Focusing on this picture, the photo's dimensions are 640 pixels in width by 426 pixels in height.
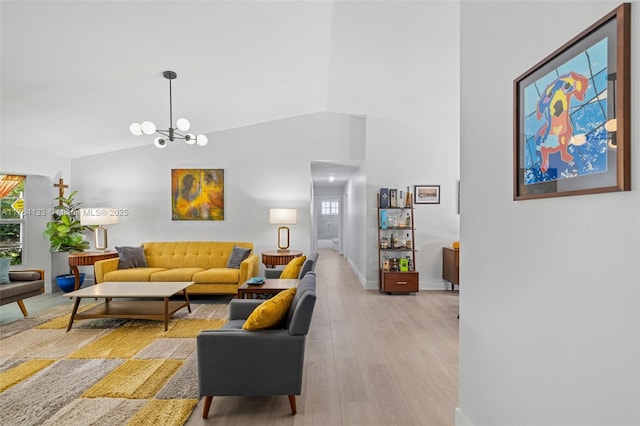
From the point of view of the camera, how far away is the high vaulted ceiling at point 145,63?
2.76 m


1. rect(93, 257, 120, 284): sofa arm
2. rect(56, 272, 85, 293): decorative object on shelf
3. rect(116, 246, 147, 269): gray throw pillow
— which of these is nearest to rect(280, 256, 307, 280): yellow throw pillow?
rect(116, 246, 147, 269): gray throw pillow

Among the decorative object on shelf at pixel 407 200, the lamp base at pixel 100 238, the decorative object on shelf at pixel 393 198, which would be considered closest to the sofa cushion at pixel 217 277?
the lamp base at pixel 100 238

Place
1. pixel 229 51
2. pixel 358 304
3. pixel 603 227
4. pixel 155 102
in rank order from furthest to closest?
pixel 358 304 < pixel 155 102 < pixel 229 51 < pixel 603 227

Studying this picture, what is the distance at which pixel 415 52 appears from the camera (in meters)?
3.67

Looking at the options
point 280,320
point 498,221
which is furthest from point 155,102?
point 498,221

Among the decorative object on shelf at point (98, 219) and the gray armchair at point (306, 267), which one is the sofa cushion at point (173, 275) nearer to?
the gray armchair at point (306, 267)

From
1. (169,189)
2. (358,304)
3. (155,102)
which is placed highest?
(155,102)

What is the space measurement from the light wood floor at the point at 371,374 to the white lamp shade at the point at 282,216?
1543 millimetres

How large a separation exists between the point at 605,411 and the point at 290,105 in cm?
534

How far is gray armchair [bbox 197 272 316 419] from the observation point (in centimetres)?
219

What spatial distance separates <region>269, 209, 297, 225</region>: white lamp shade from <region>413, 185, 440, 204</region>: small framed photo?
7.10 ft

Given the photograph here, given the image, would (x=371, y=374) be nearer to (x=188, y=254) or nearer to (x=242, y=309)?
(x=242, y=309)

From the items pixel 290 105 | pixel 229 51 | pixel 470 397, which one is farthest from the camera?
pixel 290 105

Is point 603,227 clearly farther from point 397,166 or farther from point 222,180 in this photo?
point 222,180
